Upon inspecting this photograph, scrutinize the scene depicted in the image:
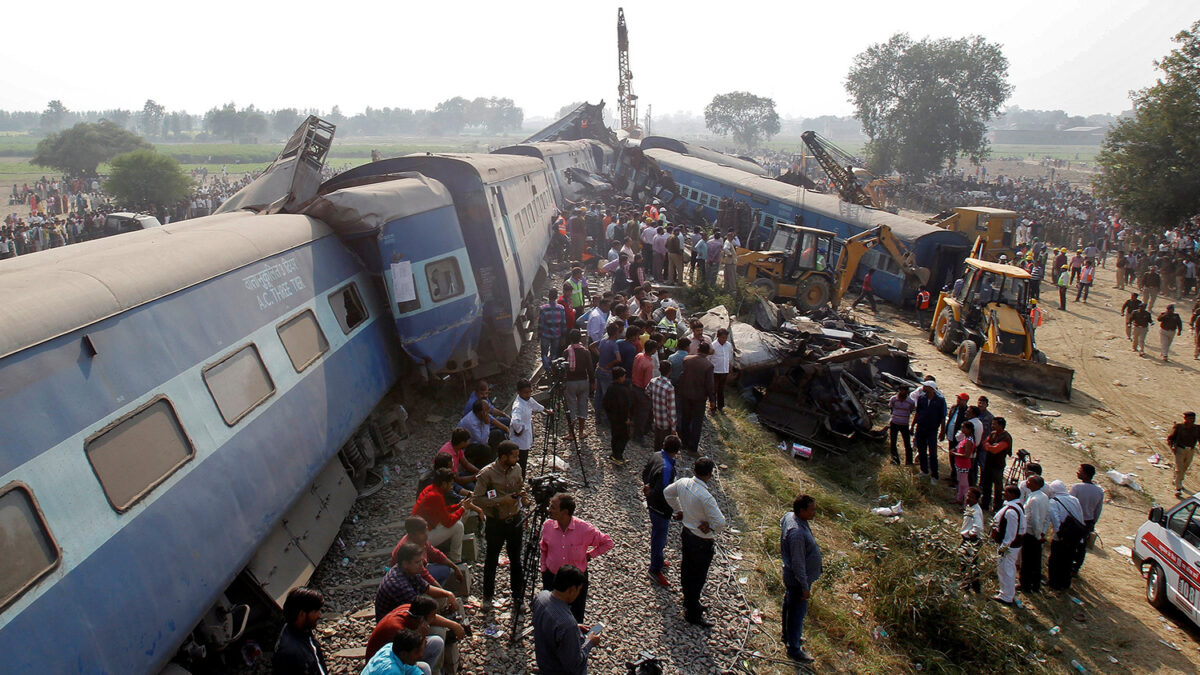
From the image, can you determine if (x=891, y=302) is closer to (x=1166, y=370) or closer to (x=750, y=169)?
(x=1166, y=370)

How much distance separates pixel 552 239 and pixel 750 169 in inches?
779

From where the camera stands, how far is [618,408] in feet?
31.2

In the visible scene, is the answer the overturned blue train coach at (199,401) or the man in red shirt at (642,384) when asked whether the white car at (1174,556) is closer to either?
the man in red shirt at (642,384)

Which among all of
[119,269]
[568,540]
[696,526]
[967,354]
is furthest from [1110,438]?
[119,269]

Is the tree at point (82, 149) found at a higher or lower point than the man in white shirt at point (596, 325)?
higher

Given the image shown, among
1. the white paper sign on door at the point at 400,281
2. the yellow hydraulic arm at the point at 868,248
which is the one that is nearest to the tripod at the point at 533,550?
the white paper sign on door at the point at 400,281

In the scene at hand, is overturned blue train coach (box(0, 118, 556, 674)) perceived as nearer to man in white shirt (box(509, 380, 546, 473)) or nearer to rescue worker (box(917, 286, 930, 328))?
man in white shirt (box(509, 380, 546, 473))

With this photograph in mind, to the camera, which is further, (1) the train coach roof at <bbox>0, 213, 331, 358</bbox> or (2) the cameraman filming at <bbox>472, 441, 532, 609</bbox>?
(2) the cameraman filming at <bbox>472, 441, 532, 609</bbox>

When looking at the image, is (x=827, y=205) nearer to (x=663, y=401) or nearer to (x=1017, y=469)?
(x=1017, y=469)

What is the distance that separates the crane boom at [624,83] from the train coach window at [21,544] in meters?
57.6

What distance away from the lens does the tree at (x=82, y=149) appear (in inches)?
2324

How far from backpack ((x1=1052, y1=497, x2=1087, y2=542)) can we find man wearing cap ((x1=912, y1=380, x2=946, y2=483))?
112 inches

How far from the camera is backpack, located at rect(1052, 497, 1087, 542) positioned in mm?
8562

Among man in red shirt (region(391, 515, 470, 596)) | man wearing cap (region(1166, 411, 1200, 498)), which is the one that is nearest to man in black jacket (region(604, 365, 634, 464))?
man in red shirt (region(391, 515, 470, 596))
